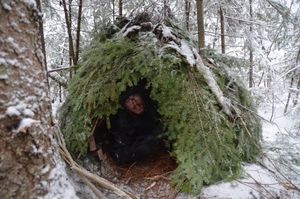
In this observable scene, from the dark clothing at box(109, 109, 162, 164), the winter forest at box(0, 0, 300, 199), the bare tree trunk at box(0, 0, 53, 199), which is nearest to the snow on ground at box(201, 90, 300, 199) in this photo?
the winter forest at box(0, 0, 300, 199)

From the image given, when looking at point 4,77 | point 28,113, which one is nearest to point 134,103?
point 28,113

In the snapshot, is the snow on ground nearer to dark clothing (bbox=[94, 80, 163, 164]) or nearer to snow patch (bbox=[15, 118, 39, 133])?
dark clothing (bbox=[94, 80, 163, 164])

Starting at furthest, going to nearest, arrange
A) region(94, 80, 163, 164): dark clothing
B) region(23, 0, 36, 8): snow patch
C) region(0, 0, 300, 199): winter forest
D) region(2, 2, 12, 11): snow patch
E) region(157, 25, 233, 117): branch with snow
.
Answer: region(94, 80, 163, 164): dark clothing, region(157, 25, 233, 117): branch with snow, region(0, 0, 300, 199): winter forest, region(23, 0, 36, 8): snow patch, region(2, 2, 12, 11): snow patch

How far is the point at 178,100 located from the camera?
124 inches

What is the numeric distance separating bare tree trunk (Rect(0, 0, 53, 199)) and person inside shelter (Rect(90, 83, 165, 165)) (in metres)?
1.99

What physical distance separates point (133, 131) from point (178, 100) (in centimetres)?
92

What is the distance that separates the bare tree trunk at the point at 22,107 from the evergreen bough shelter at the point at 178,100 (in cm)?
153

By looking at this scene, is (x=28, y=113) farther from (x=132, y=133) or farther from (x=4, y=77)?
(x=132, y=133)

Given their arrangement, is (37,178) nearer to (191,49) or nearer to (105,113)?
(105,113)

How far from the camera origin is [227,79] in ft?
12.0

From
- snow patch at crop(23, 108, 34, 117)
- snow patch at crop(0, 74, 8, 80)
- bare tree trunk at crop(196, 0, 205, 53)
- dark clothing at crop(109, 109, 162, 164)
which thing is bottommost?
dark clothing at crop(109, 109, 162, 164)

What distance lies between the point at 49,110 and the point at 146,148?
6.84ft

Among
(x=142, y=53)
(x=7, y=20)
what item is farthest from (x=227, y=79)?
(x=7, y=20)

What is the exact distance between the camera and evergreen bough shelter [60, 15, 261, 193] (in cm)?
296
